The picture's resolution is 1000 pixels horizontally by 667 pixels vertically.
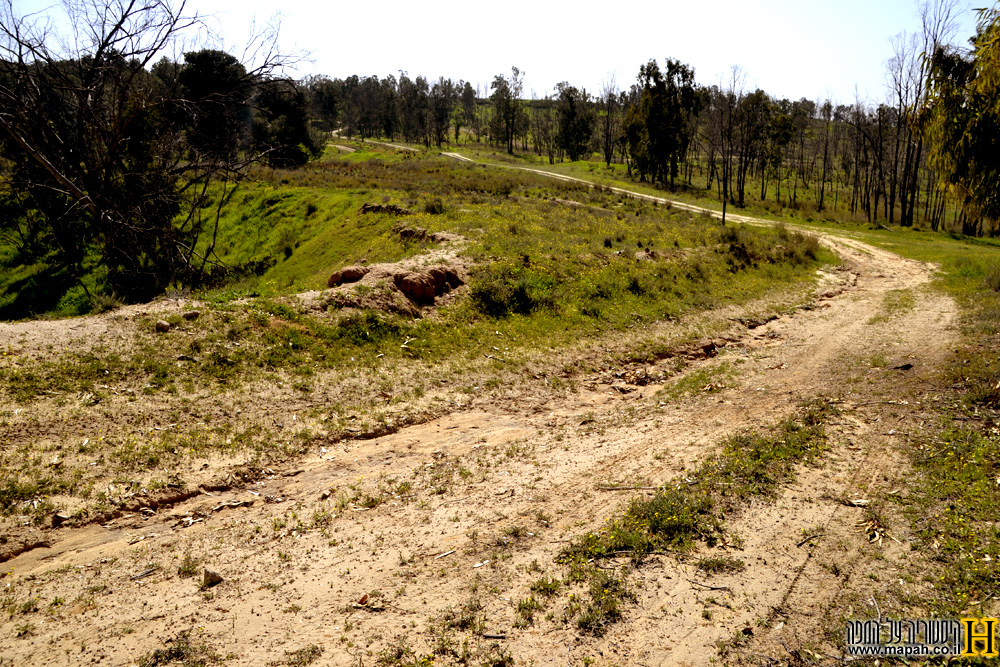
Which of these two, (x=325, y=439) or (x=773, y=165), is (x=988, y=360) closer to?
(x=325, y=439)

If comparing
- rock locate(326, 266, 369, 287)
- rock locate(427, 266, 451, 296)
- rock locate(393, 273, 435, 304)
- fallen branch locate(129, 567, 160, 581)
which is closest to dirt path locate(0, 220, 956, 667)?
fallen branch locate(129, 567, 160, 581)

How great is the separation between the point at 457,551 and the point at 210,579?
2363mm

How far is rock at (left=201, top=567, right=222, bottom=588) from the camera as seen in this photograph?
5.37 m

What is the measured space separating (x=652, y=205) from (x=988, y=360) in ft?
92.9

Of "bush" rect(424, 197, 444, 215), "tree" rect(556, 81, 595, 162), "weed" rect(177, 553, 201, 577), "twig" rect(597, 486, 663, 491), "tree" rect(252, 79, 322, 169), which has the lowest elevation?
"weed" rect(177, 553, 201, 577)

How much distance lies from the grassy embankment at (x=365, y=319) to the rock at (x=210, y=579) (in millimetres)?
2116

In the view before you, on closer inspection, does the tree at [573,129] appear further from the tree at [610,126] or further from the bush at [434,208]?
the bush at [434,208]

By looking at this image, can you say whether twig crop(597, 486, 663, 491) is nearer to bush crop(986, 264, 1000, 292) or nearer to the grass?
the grass

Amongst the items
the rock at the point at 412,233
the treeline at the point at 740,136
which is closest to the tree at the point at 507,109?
the treeline at the point at 740,136

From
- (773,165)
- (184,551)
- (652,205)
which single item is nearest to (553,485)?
(184,551)
